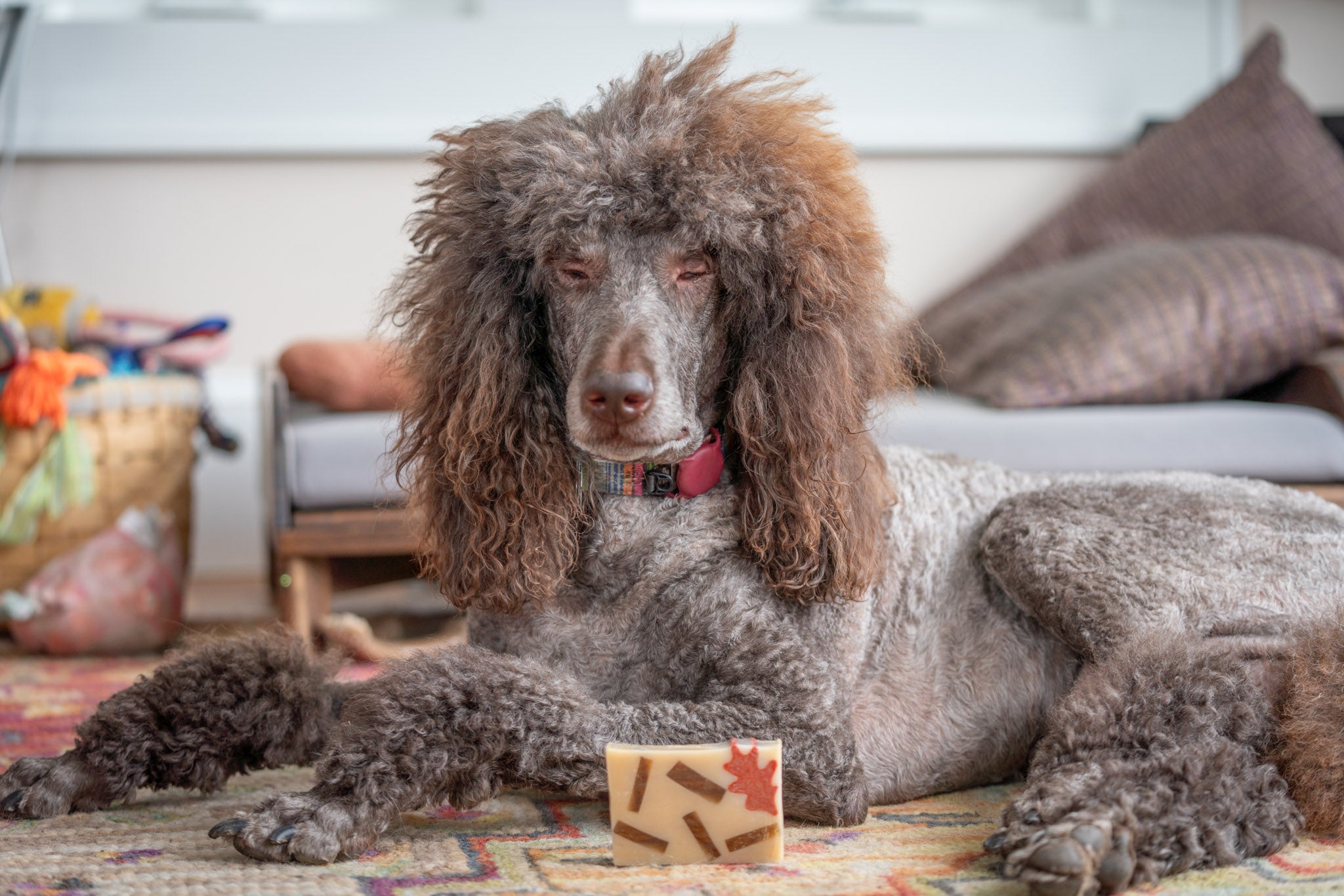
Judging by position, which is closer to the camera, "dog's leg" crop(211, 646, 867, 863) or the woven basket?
"dog's leg" crop(211, 646, 867, 863)

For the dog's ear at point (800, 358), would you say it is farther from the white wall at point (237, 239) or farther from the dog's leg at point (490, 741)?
the white wall at point (237, 239)

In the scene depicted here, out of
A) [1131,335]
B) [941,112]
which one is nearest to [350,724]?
[1131,335]

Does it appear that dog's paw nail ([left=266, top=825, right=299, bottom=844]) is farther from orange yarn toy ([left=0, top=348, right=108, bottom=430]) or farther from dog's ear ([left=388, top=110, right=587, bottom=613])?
orange yarn toy ([left=0, top=348, right=108, bottom=430])

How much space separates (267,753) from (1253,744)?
3.64 ft

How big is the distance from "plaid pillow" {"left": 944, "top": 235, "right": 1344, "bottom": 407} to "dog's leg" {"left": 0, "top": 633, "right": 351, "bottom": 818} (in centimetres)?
165

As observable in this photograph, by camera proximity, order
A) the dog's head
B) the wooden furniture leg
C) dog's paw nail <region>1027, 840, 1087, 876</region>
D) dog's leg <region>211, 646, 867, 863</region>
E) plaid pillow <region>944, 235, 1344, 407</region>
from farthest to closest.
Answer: plaid pillow <region>944, 235, 1344, 407</region>
the wooden furniture leg
the dog's head
dog's leg <region>211, 646, 867, 863</region>
dog's paw nail <region>1027, 840, 1087, 876</region>

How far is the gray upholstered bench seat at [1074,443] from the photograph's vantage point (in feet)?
7.90

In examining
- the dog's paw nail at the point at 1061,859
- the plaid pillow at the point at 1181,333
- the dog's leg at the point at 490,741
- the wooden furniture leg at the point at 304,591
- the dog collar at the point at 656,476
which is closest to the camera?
the dog's paw nail at the point at 1061,859

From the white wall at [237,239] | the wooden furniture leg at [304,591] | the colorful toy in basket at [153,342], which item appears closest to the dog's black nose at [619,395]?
the wooden furniture leg at [304,591]

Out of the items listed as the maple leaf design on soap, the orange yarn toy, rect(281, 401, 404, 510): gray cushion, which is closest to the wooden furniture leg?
rect(281, 401, 404, 510): gray cushion

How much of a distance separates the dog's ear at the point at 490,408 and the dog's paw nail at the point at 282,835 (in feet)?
1.09

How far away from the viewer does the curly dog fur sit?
1.22 m

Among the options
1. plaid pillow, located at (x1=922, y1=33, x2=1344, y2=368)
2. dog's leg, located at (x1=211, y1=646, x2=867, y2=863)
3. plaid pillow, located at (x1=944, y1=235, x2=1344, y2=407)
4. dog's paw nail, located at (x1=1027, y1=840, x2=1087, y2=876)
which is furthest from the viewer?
plaid pillow, located at (x1=922, y1=33, x2=1344, y2=368)

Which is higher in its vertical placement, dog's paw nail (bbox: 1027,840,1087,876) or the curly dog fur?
the curly dog fur
